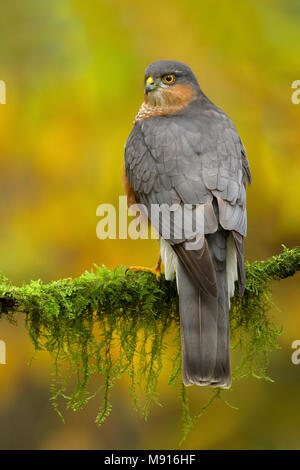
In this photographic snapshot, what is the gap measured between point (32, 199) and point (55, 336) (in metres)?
2.94

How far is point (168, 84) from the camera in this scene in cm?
429

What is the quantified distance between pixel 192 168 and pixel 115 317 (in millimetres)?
932

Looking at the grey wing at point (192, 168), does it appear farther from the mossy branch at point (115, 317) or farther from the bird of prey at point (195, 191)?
the mossy branch at point (115, 317)

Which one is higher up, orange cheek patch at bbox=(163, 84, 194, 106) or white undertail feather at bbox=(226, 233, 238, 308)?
orange cheek patch at bbox=(163, 84, 194, 106)

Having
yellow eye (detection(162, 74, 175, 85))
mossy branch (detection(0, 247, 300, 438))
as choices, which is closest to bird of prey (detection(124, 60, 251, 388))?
yellow eye (detection(162, 74, 175, 85))

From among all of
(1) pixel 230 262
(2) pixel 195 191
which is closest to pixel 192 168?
(2) pixel 195 191

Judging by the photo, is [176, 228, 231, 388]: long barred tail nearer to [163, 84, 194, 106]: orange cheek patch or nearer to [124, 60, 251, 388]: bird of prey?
[124, 60, 251, 388]: bird of prey

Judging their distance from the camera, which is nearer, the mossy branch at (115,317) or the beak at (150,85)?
the mossy branch at (115,317)

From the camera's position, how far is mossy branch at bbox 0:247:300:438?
3281mm

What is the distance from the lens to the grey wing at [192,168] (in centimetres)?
342

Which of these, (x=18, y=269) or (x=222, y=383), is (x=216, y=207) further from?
(x=18, y=269)

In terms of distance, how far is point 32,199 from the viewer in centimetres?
622
